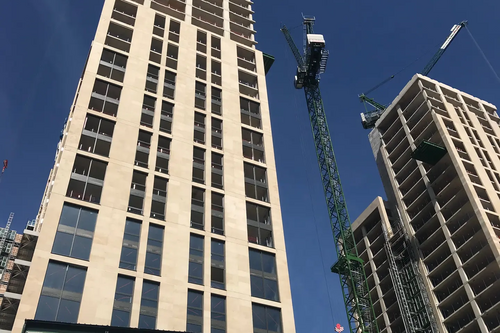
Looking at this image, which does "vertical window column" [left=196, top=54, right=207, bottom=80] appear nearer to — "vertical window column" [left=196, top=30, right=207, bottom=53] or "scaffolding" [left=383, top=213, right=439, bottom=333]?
"vertical window column" [left=196, top=30, right=207, bottom=53]

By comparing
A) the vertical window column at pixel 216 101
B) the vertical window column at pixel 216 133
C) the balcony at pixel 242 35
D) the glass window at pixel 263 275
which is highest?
the balcony at pixel 242 35

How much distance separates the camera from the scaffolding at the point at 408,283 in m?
95.3

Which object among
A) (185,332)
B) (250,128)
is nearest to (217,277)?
(185,332)

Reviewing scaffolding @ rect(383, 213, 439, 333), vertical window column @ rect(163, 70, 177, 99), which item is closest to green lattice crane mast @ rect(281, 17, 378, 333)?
scaffolding @ rect(383, 213, 439, 333)

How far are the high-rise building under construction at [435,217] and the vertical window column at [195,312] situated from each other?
48.4 metres

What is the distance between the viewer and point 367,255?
4665 inches

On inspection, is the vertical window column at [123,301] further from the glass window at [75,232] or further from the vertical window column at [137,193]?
the vertical window column at [137,193]

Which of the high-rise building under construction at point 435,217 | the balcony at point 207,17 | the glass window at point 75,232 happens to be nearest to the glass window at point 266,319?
the glass window at point 75,232

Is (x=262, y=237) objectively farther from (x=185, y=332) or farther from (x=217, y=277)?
(x=185, y=332)

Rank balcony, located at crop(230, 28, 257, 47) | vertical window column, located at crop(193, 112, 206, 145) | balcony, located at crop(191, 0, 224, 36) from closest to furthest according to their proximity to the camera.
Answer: vertical window column, located at crop(193, 112, 206, 145), balcony, located at crop(191, 0, 224, 36), balcony, located at crop(230, 28, 257, 47)

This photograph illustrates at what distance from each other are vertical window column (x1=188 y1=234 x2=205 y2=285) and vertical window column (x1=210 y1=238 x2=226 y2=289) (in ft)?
4.22

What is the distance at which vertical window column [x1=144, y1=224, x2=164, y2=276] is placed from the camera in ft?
181

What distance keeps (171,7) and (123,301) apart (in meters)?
63.3

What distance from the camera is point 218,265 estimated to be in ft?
194
